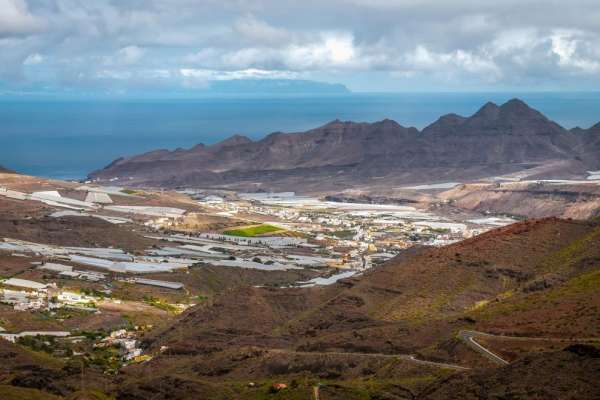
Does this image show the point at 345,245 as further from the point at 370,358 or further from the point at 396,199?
the point at 370,358

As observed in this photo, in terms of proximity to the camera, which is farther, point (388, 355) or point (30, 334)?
point (30, 334)

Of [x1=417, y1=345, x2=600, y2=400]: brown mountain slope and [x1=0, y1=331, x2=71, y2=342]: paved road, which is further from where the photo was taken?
[x1=0, y1=331, x2=71, y2=342]: paved road

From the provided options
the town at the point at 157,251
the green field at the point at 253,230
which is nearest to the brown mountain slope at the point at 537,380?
the town at the point at 157,251

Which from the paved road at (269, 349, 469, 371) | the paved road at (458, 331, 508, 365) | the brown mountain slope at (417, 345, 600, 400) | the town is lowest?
the town

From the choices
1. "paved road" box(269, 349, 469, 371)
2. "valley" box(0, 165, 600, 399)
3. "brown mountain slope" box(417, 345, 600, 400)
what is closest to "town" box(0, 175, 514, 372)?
"valley" box(0, 165, 600, 399)

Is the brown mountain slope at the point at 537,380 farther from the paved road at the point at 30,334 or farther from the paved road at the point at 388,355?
the paved road at the point at 30,334

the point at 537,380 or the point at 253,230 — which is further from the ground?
the point at 537,380

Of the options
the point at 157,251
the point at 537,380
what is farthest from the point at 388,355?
the point at 157,251

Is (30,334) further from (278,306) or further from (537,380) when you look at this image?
(537,380)

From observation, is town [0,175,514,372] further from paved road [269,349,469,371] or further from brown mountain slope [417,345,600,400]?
brown mountain slope [417,345,600,400]
